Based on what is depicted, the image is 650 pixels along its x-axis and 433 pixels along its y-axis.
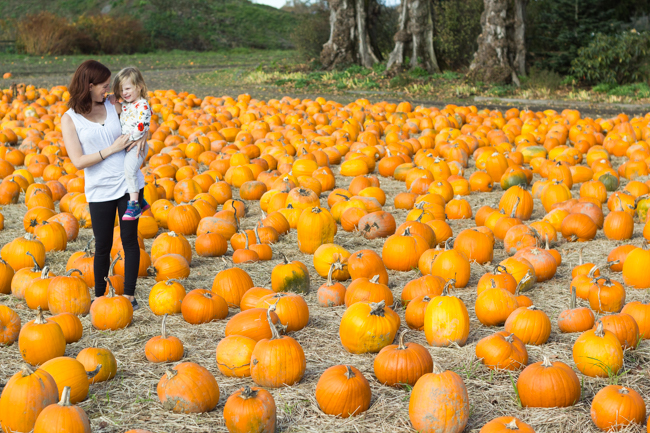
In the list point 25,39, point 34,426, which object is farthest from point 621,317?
point 25,39

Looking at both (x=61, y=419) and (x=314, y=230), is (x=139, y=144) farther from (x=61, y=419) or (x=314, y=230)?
(x=61, y=419)

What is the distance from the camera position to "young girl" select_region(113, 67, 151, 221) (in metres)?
4.43

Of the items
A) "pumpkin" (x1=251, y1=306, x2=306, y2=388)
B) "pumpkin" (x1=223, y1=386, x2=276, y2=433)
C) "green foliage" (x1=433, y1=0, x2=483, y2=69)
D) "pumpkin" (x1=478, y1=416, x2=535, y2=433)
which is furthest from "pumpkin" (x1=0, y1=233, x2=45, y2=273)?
"green foliage" (x1=433, y1=0, x2=483, y2=69)

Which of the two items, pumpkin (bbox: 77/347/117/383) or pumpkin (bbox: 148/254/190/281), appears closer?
pumpkin (bbox: 77/347/117/383)

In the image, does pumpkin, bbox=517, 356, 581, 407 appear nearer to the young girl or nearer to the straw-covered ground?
the straw-covered ground

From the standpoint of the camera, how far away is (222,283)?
15.4 feet

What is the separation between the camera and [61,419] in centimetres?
275

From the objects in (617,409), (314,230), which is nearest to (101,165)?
(314,230)

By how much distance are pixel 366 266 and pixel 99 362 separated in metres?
2.25

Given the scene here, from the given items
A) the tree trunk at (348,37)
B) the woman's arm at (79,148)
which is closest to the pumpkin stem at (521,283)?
the woman's arm at (79,148)

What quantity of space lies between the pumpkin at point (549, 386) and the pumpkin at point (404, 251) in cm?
222

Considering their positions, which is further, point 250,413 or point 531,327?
point 531,327

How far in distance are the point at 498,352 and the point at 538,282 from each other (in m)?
1.71

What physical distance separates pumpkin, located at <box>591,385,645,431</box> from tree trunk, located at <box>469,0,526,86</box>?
1648cm
